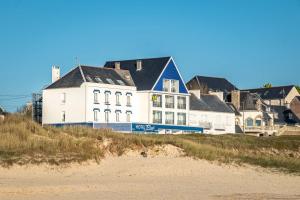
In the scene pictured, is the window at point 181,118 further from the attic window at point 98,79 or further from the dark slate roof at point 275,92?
the dark slate roof at point 275,92

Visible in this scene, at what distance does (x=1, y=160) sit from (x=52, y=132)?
6.90 meters

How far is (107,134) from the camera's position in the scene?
35.9 m

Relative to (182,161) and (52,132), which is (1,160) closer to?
(52,132)

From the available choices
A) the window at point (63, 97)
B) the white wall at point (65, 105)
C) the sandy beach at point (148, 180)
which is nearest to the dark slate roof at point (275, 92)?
the white wall at point (65, 105)

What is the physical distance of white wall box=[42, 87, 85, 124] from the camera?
211ft

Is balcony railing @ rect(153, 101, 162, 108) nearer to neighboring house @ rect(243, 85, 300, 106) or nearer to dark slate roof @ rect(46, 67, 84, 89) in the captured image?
dark slate roof @ rect(46, 67, 84, 89)

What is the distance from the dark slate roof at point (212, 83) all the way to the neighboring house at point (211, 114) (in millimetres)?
17523

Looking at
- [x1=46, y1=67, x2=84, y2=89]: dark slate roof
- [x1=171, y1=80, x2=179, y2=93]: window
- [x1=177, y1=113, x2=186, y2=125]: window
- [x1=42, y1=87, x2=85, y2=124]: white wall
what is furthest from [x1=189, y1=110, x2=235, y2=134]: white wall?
[x1=46, y1=67, x2=84, y2=89]: dark slate roof

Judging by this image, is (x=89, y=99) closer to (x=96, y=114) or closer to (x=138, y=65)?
(x=96, y=114)

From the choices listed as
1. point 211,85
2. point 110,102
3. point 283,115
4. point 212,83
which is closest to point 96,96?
point 110,102

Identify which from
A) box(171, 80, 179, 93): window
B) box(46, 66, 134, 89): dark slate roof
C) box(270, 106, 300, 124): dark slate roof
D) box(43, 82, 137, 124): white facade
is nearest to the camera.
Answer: box(43, 82, 137, 124): white facade

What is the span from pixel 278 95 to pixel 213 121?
138 feet

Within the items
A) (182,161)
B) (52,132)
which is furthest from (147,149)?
(52,132)

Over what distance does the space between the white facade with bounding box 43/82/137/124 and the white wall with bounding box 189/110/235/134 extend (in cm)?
998
